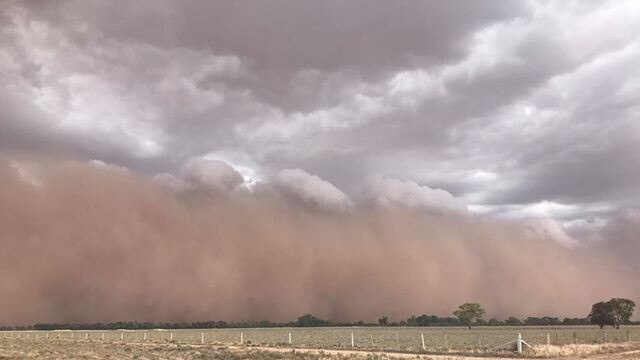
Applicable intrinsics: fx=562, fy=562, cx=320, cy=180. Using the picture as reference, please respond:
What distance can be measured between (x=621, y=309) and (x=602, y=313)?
418cm

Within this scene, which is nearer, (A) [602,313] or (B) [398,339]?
Result: (B) [398,339]

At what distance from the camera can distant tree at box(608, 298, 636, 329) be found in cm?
12912

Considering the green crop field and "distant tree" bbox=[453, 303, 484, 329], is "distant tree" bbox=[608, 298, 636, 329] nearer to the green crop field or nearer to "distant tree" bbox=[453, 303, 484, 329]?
the green crop field

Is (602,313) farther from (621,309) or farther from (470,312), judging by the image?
(470,312)

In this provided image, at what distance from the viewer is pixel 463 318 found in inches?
7042

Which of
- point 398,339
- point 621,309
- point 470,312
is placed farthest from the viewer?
point 470,312

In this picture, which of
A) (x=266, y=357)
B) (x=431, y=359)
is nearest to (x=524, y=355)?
(x=431, y=359)

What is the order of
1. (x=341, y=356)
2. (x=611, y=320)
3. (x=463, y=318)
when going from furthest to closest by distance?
(x=463, y=318)
(x=611, y=320)
(x=341, y=356)

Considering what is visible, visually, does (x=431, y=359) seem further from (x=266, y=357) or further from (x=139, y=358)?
(x=139, y=358)

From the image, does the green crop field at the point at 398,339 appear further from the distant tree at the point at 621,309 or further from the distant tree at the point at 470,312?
the distant tree at the point at 470,312

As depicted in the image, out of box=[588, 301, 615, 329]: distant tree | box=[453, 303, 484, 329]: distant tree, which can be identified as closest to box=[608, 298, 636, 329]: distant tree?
box=[588, 301, 615, 329]: distant tree

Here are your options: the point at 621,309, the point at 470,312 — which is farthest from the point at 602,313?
the point at 470,312

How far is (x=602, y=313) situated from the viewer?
13025cm

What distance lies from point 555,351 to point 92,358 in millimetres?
40159
